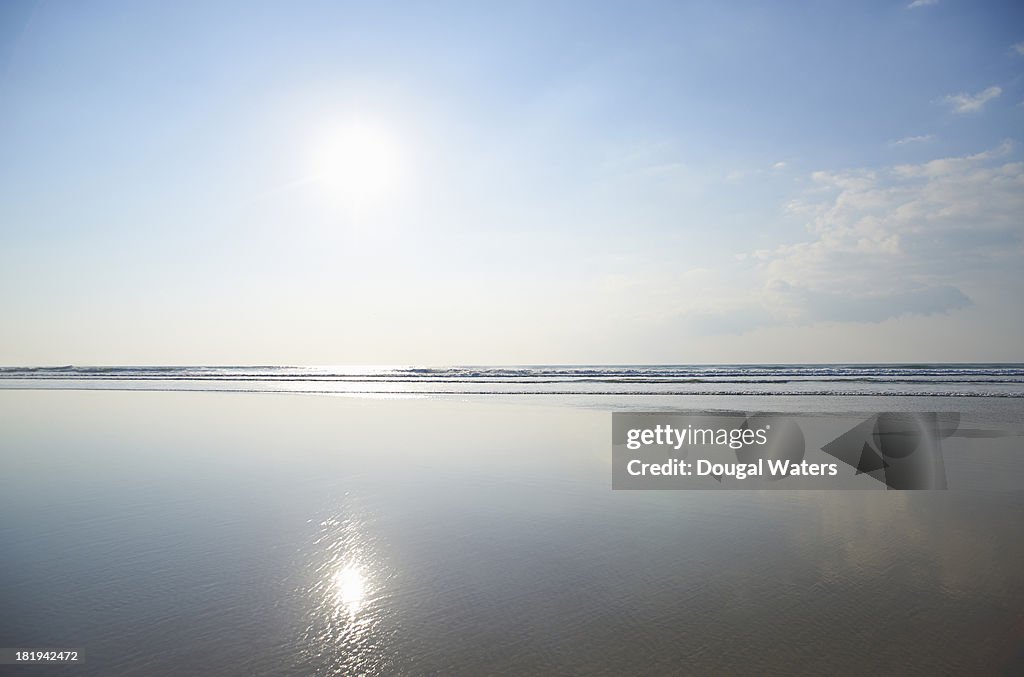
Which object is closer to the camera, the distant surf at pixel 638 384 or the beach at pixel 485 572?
the beach at pixel 485 572

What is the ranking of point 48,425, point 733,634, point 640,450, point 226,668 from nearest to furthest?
point 226,668 < point 733,634 < point 640,450 < point 48,425

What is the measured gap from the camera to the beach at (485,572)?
361 centimetres

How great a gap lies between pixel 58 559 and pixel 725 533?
6490 millimetres

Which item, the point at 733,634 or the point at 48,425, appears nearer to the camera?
the point at 733,634

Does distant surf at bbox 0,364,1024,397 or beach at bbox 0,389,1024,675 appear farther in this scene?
distant surf at bbox 0,364,1024,397

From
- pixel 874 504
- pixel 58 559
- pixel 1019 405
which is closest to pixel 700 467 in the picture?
pixel 874 504

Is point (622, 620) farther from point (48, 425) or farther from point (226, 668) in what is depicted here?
point (48, 425)

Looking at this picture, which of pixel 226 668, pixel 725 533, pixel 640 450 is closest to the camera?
pixel 226 668

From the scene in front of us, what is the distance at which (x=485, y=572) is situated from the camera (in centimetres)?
494

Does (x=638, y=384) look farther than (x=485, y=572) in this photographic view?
Yes

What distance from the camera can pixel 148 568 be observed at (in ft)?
16.2

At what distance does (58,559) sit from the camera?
5.14 meters

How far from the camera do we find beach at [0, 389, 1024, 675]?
3611mm

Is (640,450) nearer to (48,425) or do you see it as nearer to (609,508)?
(609,508)
